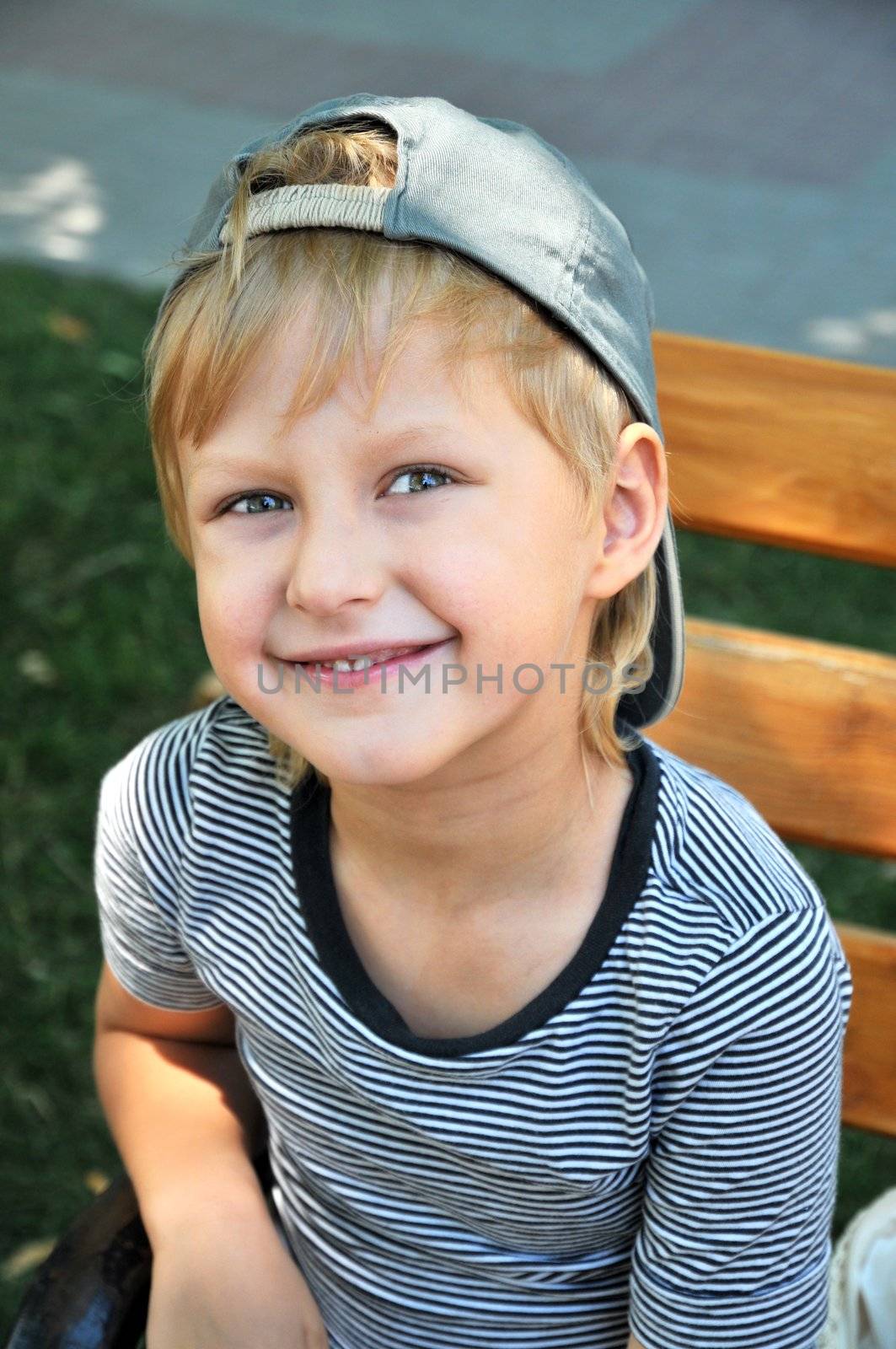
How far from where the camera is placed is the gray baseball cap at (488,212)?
1.40 m

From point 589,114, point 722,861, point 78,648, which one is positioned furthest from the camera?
point 589,114

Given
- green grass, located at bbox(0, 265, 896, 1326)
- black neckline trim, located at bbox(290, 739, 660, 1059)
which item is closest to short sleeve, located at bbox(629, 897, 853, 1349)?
black neckline trim, located at bbox(290, 739, 660, 1059)

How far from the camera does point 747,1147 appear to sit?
5.04 feet

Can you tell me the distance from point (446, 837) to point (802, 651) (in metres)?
0.74

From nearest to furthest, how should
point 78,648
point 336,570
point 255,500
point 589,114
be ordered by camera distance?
point 336,570 → point 255,500 → point 78,648 → point 589,114

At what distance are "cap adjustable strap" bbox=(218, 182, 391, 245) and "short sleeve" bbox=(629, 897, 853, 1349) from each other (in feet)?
2.46

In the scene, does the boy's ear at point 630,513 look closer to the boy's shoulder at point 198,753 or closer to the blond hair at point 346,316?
the blond hair at point 346,316

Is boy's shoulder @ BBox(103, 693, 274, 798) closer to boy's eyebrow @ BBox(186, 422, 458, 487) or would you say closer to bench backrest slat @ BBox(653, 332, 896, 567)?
boy's eyebrow @ BBox(186, 422, 458, 487)

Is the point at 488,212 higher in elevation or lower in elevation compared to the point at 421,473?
higher

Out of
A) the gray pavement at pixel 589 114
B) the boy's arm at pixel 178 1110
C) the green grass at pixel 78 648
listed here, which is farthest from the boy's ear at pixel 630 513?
the gray pavement at pixel 589 114

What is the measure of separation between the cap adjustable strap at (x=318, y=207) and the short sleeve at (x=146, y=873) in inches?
26.3

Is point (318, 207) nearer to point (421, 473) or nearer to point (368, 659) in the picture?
point (421, 473)

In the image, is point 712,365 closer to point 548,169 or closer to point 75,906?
point 548,169

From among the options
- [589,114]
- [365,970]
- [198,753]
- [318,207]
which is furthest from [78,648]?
[589,114]
